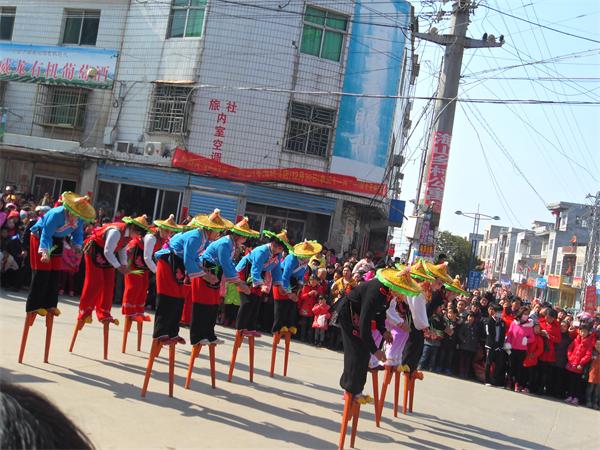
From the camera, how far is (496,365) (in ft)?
50.1

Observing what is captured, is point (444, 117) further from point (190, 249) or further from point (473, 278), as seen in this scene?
point (473, 278)

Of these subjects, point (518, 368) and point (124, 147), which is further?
point (124, 147)

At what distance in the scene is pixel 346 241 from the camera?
24797 mm

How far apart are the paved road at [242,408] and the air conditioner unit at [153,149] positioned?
1085 cm

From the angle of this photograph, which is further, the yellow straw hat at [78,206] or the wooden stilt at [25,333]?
the yellow straw hat at [78,206]

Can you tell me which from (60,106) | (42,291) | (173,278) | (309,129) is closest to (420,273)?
(173,278)

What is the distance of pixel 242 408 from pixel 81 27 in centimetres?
2077

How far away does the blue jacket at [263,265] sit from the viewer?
10.3 meters

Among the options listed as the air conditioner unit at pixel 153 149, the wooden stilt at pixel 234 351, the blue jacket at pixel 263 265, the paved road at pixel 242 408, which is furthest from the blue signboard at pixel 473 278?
the wooden stilt at pixel 234 351

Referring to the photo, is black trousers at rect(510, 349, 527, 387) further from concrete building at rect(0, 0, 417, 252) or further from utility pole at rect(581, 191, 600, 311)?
utility pole at rect(581, 191, 600, 311)

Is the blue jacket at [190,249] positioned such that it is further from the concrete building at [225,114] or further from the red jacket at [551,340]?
the concrete building at [225,114]

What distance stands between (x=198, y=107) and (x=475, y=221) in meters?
38.7

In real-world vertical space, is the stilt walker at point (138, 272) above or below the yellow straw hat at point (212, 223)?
below

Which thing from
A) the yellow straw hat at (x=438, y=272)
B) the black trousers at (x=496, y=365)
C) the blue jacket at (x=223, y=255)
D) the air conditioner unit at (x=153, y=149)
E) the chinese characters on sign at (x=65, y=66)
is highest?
the chinese characters on sign at (x=65, y=66)
